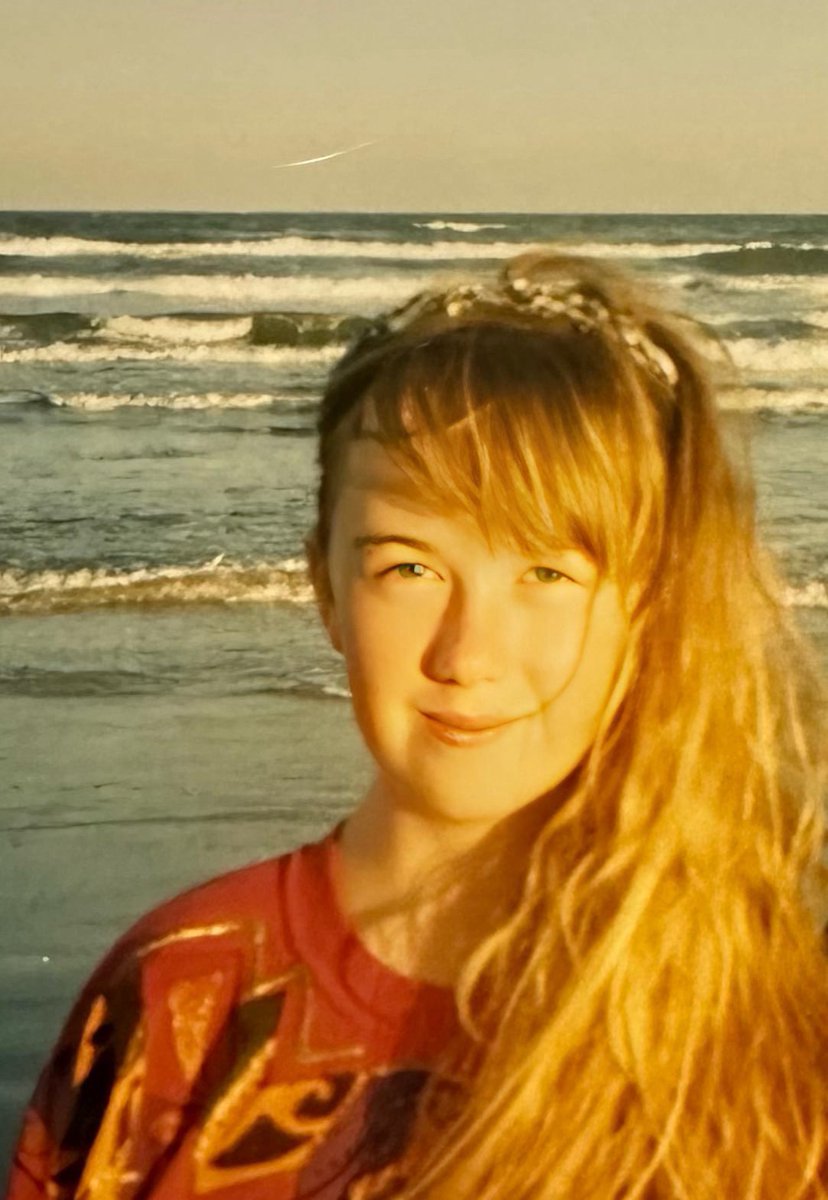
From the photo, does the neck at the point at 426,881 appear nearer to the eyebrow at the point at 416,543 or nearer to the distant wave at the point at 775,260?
the eyebrow at the point at 416,543

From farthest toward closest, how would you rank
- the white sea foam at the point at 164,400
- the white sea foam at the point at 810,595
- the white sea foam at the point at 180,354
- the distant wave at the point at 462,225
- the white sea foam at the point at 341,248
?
the white sea foam at the point at 180,354
the white sea foam at the point at 164,400
the white sea foam at the point at 810,595
the white sea foam at the point at 341,248
the distant wave at the point at 462,225

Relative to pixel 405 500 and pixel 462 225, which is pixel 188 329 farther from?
pixel 405 500

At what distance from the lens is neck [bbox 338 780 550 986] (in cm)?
107

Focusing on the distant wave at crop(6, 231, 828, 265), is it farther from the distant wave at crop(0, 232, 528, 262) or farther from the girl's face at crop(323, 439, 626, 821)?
the girl's face at crop(323, 439, 626, 821)

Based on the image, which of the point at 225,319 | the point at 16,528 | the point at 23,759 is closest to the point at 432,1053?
the point at 23,759

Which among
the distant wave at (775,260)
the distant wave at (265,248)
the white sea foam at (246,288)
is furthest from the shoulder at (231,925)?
the white sea foam at (246,288)

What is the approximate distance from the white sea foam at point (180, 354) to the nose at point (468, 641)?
3.51m

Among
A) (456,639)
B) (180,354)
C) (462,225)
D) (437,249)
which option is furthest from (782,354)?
(456,639)

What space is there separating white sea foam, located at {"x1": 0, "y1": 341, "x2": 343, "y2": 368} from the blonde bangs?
347 cm

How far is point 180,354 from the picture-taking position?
4.72m

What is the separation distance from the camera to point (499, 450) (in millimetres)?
989

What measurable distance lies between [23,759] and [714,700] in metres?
1.84

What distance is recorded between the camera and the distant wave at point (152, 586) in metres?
3.34

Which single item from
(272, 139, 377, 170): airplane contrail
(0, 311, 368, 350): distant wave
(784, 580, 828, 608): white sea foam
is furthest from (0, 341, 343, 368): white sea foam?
(272, 139, 377, 170): airplane contrail
